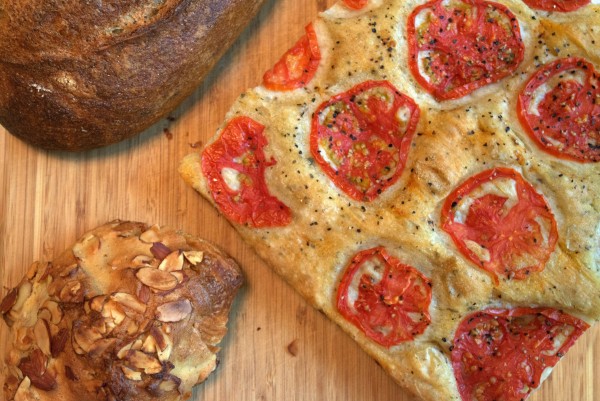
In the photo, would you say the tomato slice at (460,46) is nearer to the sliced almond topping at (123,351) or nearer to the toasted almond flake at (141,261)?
the toasted almond flake at (141,261)

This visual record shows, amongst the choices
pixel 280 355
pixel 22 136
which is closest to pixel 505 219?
pixel 280 355

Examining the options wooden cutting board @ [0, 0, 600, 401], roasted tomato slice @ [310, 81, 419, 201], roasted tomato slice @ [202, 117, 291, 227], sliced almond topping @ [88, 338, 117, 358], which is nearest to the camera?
sliced almond topping @ [88, 338, 117, 358]

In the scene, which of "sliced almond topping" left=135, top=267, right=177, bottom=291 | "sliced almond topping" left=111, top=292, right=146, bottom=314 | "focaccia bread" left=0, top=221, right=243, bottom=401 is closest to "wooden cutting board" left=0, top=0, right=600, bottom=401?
"focaccia bread" left=0, top=221, right=243, bottom=401

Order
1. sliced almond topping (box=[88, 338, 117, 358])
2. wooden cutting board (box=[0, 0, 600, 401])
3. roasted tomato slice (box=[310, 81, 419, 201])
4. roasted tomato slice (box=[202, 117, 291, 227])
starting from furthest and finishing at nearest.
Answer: wooden cutting board (box=[0, 0, 600, 401]) < roasted tomato slice (box=[202, 117, 291, 227]) < roasted tomato slice (box=[310, 81, 419, 201]) < sliced almond topping (box=[88, 338, 117, 358])

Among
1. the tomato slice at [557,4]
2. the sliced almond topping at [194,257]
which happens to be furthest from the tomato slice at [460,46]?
the sliced almond topping at [194,257]

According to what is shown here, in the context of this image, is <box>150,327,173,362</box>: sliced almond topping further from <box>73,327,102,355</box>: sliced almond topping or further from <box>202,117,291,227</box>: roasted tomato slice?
<box>202,117,291,227</box>: roasted tomato slice

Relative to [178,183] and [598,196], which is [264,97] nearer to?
[178,183]

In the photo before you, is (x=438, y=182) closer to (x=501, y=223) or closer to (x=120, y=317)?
(x=501, y=223)
